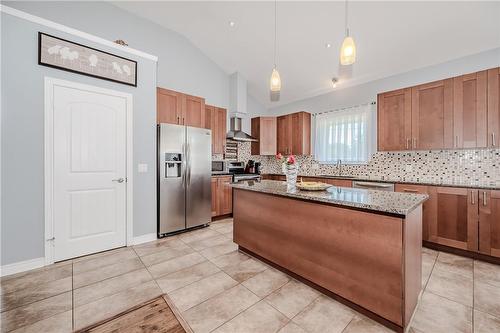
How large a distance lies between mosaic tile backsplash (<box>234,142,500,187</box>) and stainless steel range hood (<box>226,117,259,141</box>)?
2.17 meters

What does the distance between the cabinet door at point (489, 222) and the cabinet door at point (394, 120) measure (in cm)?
108

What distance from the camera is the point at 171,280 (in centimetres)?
214

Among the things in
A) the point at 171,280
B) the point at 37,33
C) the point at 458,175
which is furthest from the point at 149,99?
the point at 458,175

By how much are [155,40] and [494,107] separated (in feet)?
17.5

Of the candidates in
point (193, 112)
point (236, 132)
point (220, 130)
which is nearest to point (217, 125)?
point (220, 130)

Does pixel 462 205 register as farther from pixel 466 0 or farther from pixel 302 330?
pixel 302 330

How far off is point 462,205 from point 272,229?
8.36ft

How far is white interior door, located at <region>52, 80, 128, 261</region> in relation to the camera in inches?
99.8

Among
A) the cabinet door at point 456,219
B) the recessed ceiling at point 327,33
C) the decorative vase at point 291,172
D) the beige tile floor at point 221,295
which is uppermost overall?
the recessed ceiling at point 327,33

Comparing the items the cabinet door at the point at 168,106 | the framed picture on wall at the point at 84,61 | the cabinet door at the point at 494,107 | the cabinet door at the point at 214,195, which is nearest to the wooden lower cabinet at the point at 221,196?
the cabinet door at the point at 214,195

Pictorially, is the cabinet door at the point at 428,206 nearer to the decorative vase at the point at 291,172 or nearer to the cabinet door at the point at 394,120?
the cabinet door at the point at 394,120

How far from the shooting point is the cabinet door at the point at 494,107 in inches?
101

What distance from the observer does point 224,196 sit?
175 inches

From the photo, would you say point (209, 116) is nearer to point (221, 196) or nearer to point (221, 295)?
point (221, 196)
